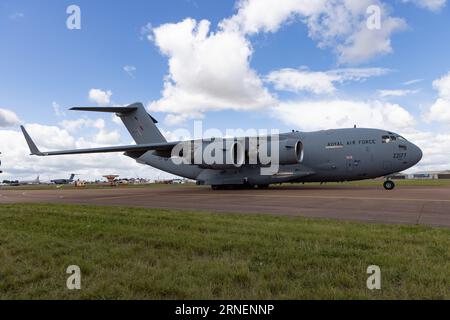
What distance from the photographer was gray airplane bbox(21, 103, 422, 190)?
20609 mm

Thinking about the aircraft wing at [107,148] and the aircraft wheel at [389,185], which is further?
the aircraft wing at [107,148]

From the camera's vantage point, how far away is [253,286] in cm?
351

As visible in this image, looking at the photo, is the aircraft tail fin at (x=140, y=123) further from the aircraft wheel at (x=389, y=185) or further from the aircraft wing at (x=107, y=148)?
the aircraft wheel at (x=389, y=185)

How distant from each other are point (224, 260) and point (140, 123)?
24.2 meters

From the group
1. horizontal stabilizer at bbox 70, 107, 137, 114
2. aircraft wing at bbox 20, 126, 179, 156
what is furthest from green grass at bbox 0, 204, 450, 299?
horizontal stabilizer at bbox 70, 107, 137, 114

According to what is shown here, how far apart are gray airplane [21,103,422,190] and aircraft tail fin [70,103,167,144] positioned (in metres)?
2.71

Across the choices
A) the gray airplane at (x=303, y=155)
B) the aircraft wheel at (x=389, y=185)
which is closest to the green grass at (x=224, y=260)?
the gray airplane at (x=303, y=155)

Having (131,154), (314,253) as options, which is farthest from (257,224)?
(131,154)

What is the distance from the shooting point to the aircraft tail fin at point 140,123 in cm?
2695

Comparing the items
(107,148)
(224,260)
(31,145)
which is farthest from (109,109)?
(224,260)

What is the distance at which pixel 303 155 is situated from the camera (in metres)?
22.2

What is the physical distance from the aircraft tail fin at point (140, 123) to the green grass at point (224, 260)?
20289mm

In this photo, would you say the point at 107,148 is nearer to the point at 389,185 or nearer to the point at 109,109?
the point at 109,109
